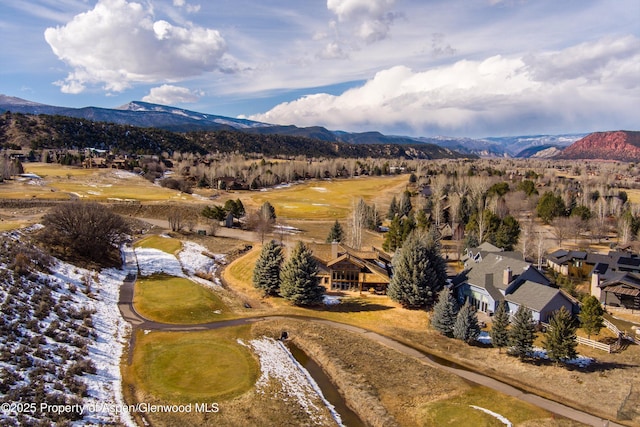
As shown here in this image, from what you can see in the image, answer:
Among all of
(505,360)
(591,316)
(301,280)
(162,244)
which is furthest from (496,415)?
(162,244)

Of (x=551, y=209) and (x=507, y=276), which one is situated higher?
(x=551, y=209)

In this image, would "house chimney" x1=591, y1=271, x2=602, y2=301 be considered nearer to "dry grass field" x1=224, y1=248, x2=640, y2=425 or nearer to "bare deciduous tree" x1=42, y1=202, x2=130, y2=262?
"dry grass field" x1=224, y1=248, x2=640, y2=425

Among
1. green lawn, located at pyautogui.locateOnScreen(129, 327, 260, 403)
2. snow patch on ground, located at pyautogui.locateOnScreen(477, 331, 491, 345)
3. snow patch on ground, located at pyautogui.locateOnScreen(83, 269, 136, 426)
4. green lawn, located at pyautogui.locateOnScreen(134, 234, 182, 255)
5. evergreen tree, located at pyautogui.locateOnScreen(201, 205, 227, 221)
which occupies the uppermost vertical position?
evergreen tree, located at pyautogui.locateOnScreen(201, 205, 227, 221)

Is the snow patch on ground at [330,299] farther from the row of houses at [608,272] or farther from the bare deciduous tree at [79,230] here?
the row of houses at [608,272]

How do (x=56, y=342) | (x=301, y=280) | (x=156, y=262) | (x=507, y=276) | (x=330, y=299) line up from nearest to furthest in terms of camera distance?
(x=56, y=342), (x=301, y=280), (x=507, y=276), (x=330, y=299), (x=156, y=262)

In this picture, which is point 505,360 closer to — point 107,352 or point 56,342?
point 107,352

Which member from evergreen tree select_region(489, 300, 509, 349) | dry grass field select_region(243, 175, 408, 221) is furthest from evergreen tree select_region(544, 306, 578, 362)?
dry grass field select_region(243, 175, 408, 221)
